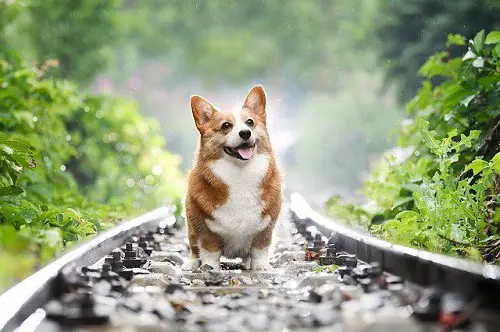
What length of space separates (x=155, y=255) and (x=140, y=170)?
649cm

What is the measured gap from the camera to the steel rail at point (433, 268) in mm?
1720

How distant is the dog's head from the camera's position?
Result: 136 inches

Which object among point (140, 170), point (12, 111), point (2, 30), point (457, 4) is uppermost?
point (457, 4)

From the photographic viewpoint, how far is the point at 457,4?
10.8 meters

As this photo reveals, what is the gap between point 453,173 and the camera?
4.41 metres

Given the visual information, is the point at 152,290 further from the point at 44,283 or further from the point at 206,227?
the point at 206,227

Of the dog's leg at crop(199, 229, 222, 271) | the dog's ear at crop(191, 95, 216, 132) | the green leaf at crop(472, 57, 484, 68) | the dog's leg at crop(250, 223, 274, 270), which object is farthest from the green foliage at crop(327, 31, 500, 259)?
the dog's ear at crop(191, 95, 216, 132)

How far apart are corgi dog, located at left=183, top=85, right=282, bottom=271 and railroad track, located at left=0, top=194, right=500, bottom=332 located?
0.16 meters

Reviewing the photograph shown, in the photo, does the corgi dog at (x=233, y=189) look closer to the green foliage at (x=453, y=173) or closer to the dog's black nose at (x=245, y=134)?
the dog's black nose at (x=245, y=134)

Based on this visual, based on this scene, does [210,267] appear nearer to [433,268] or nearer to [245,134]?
[245,134]

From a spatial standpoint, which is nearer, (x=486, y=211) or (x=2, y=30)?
(x=486, y=211)

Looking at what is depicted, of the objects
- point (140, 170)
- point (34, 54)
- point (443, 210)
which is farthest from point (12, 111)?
point (34, 54)

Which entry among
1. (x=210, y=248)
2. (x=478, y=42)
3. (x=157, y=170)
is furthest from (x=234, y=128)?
(x=157, y=170)

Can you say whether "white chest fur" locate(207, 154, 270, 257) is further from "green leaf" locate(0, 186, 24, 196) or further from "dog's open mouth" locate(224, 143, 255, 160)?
"green leaf" locate(0, 186, 24, 196)
